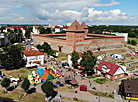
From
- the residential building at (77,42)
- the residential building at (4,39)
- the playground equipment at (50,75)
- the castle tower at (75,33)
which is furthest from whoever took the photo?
the residential building at (4,39)

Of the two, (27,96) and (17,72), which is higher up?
(17,72)

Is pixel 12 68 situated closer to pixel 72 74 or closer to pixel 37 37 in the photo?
pixel 72 74

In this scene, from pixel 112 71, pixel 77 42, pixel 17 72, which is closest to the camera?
pixel 112 71

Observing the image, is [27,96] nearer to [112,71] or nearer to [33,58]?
[33,58]

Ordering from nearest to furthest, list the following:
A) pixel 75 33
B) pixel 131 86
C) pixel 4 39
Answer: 1. pixel 131 86
2. pixel 75 33
3. pixel 4 39

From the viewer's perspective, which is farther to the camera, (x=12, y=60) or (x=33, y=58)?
(x=33, y=58)

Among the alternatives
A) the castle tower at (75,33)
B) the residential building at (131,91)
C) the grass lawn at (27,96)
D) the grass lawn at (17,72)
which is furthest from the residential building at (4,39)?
the residential building at (131,91)

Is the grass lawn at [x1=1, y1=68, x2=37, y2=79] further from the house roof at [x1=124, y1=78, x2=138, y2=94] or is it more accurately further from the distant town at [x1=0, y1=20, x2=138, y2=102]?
the house roof at [x1=124, y1=78, x2=138, y2=94]

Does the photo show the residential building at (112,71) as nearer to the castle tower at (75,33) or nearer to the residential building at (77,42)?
the residential building at (77,42)

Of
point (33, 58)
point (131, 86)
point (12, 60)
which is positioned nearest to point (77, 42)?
point (33, 58)

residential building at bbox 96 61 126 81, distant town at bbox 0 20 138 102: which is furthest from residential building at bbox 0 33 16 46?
residential building at bbox 96 61 126 81

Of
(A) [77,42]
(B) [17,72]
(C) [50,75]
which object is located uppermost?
(A) [77,42]

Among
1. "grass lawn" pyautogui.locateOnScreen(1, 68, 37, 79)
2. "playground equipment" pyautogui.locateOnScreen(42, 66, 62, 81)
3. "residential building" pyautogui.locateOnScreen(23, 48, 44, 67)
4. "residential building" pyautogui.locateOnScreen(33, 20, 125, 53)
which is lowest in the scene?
"grass lawn" pyautogui.locateOnScreen(1, 68, 37, 79)

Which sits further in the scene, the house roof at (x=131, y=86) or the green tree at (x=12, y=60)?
the green tree at (x=12, y=60)
